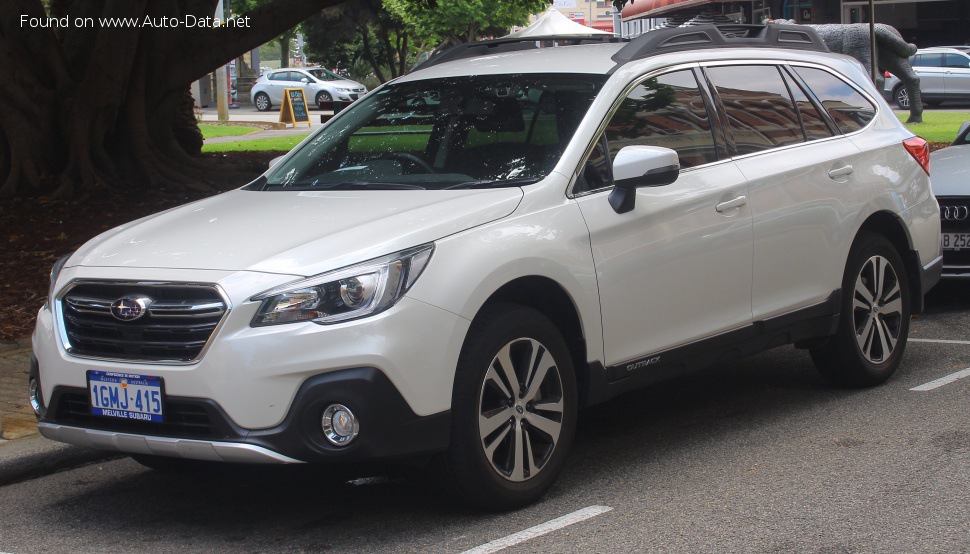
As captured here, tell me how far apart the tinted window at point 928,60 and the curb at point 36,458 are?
3222 centimetres

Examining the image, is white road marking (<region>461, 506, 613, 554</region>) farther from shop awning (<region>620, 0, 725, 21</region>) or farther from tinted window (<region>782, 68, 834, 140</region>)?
shop awning (<region>620, 0, 725, 21</region>)

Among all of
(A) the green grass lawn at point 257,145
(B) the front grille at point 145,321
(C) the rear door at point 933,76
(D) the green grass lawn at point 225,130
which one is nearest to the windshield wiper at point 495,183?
(B) the front grille at point 145,321

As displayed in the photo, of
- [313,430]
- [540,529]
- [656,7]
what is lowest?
[540,529]

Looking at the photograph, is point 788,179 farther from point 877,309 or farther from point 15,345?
point 15,345

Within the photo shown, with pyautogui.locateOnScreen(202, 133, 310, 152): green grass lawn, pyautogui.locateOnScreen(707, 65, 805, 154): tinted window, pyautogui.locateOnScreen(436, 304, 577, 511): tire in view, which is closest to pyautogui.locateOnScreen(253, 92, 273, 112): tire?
pyautogui.locateOnScreen(202, 133, 310, 152): green grass lawn

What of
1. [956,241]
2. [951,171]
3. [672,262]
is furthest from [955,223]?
[672,262]

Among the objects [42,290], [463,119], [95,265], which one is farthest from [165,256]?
[42,290]

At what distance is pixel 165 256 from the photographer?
4.70 meters

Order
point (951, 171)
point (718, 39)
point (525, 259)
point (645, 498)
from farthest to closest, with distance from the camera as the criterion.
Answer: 1. point (951, 171)
2. point (718, 39)
3. point (645, 498)
4. point (525, 259)

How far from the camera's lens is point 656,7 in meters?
45.9

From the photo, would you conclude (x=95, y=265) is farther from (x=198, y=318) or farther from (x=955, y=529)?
(x=955, y=529)

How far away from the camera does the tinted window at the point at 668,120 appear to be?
5551mm

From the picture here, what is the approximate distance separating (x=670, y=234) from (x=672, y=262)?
0.12m

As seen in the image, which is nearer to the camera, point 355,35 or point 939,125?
point 939,125
